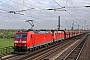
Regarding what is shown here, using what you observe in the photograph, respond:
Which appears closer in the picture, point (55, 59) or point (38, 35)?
point (55, 59)

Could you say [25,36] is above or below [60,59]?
above

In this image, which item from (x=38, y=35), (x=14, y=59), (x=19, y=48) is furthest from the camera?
(x=38, y=35)

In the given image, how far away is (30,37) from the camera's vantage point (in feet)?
93.5

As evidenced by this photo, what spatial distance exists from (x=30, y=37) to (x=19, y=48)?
229 centimetres

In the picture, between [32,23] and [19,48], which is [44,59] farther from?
[32,23]

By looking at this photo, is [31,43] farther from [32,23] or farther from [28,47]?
[32,23]

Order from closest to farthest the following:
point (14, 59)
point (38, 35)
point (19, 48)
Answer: point (14, 59) → point (19, 48) → point (38, 35)

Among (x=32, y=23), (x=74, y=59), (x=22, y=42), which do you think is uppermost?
(x=32, y=23)

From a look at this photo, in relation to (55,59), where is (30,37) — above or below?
above

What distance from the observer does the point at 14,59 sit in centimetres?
2262

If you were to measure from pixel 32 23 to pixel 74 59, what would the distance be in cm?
1269

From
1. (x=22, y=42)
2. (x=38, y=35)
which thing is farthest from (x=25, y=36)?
(x=38, y=35)

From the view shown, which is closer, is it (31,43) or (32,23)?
(31,43)

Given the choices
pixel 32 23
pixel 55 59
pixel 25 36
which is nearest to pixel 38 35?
pixel 32 23
